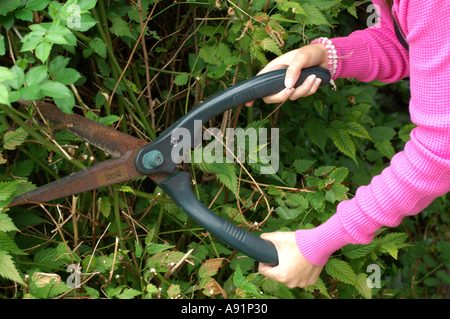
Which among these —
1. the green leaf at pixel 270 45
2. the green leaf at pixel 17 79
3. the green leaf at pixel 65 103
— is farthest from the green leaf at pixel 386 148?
the green leaf at pixel 17 79

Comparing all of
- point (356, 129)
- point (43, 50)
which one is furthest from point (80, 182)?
point (356, 129)

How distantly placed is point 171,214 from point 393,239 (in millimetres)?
829

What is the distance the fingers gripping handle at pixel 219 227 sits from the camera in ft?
3.35

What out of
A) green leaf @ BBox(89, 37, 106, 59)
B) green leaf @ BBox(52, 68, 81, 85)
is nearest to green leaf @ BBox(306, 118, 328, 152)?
green leaf @ BBox(89, 37, 106, 59)

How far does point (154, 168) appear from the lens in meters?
1.02

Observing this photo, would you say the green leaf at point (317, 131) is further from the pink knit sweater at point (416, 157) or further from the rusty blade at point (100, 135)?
the rusty blade at point (100, 135)

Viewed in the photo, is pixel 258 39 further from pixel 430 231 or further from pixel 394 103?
pixel 430 231

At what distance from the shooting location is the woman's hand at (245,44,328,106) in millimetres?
1016

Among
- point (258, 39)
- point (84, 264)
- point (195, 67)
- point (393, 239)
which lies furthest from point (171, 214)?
point (393, 239)

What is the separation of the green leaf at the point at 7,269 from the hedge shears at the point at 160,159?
149 millimetres

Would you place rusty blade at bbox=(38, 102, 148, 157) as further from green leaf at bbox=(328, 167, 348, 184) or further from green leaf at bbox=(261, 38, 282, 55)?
green leaf at bbox=(328, 167, 348, 184)

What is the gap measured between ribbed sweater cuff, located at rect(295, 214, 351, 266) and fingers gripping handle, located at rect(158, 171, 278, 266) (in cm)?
9

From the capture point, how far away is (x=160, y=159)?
39.9 inches

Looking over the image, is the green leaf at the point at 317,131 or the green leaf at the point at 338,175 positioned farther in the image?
the green leaf at the point at 317,131
